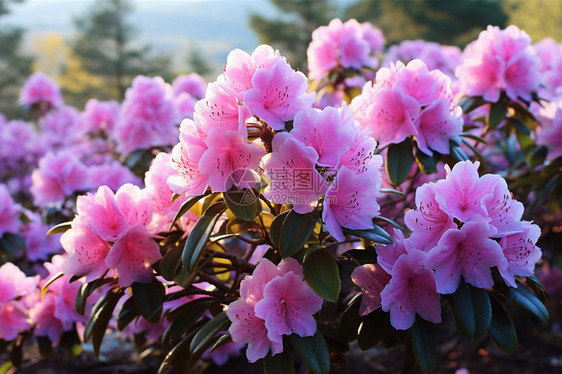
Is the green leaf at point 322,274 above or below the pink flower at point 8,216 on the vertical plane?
above

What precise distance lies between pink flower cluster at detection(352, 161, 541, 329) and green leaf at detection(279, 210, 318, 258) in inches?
7.5

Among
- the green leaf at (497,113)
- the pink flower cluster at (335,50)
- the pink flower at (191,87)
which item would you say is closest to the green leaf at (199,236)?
the green leaf at (497,113)

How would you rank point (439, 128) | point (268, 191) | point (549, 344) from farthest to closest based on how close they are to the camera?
1. point (549, 344)
2. point (439, 128)
3. point (268, 191)

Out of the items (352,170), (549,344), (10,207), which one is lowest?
(549,344)

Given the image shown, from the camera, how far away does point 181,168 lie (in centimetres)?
107

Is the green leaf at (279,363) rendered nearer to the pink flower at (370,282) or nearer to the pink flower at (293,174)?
the pink flower at (370,282)

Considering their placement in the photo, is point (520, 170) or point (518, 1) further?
point (518, 1)

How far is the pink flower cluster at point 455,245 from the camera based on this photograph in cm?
101

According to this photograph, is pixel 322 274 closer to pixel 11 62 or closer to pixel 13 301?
pixel 13 301

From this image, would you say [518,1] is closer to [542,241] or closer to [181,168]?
[542,241]

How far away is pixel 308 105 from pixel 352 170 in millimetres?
163

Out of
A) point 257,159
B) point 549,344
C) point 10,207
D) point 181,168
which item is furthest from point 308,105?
point 549,344

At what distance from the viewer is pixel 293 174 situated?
98 cm

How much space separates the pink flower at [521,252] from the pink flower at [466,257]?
0.04 meters
